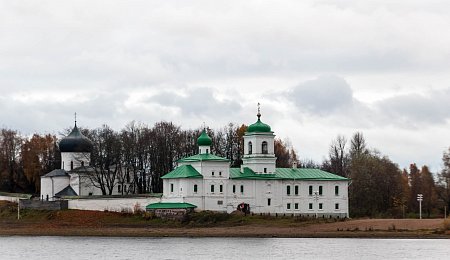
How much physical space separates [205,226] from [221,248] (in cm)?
1842

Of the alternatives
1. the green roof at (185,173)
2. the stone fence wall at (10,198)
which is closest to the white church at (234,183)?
the green roof at (185,173)

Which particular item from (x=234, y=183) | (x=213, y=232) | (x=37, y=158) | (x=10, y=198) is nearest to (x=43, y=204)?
(x=10, y=198)

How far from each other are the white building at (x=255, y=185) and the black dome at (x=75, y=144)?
10711 mm

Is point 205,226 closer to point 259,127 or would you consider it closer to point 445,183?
point 259,127

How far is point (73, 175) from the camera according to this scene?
103 metres

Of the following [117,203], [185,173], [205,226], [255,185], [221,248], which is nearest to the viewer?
[221,248]

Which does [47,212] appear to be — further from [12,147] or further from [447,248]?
[447,248]

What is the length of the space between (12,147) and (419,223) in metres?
51.9

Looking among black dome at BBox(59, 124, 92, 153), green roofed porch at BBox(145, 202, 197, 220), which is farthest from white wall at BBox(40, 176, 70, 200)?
green roofed porch at BBox(145, 202, 197, 220)

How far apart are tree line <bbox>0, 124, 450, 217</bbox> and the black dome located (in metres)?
1.19

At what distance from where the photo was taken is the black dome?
345ft

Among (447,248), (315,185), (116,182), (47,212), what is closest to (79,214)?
(47,212)

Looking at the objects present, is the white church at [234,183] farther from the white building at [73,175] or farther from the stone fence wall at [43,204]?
the stone fence wall at [43,204]

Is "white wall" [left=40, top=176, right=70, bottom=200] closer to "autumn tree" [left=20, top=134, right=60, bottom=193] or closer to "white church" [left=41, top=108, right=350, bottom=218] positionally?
"white church" [left=41, top=108, right=350, bottom=218]
